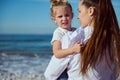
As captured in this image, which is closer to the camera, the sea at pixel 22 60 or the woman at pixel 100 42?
the woman at pixel 100 42

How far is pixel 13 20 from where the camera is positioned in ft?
7.06

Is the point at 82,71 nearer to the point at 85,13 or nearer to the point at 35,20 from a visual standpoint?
the point at 85,13

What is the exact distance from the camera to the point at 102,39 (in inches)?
47.5

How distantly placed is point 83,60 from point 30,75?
47.8 inches

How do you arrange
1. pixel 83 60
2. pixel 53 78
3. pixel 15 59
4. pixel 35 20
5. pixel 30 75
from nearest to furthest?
pixel 83 60 < pixel 53 78 < pixel 35 20 < pixel 30 75 < pixel 15 59

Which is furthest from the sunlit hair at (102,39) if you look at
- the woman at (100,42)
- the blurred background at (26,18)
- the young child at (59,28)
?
the blurred background at (26,18)

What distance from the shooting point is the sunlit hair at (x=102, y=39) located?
47.1 inches

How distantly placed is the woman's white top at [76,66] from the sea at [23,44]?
79cm

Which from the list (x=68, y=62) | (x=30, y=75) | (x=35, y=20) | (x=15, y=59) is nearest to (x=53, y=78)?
(x=68, y=62)

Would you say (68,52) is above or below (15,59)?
above

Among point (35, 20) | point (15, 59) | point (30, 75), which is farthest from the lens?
point (15, 59)

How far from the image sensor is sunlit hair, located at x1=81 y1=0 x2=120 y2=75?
1195mm

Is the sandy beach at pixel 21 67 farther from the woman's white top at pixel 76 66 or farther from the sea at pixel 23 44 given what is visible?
the woman's white top at pixel 76 66

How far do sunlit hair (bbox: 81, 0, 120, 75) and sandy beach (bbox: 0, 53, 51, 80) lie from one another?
117 centimetres
